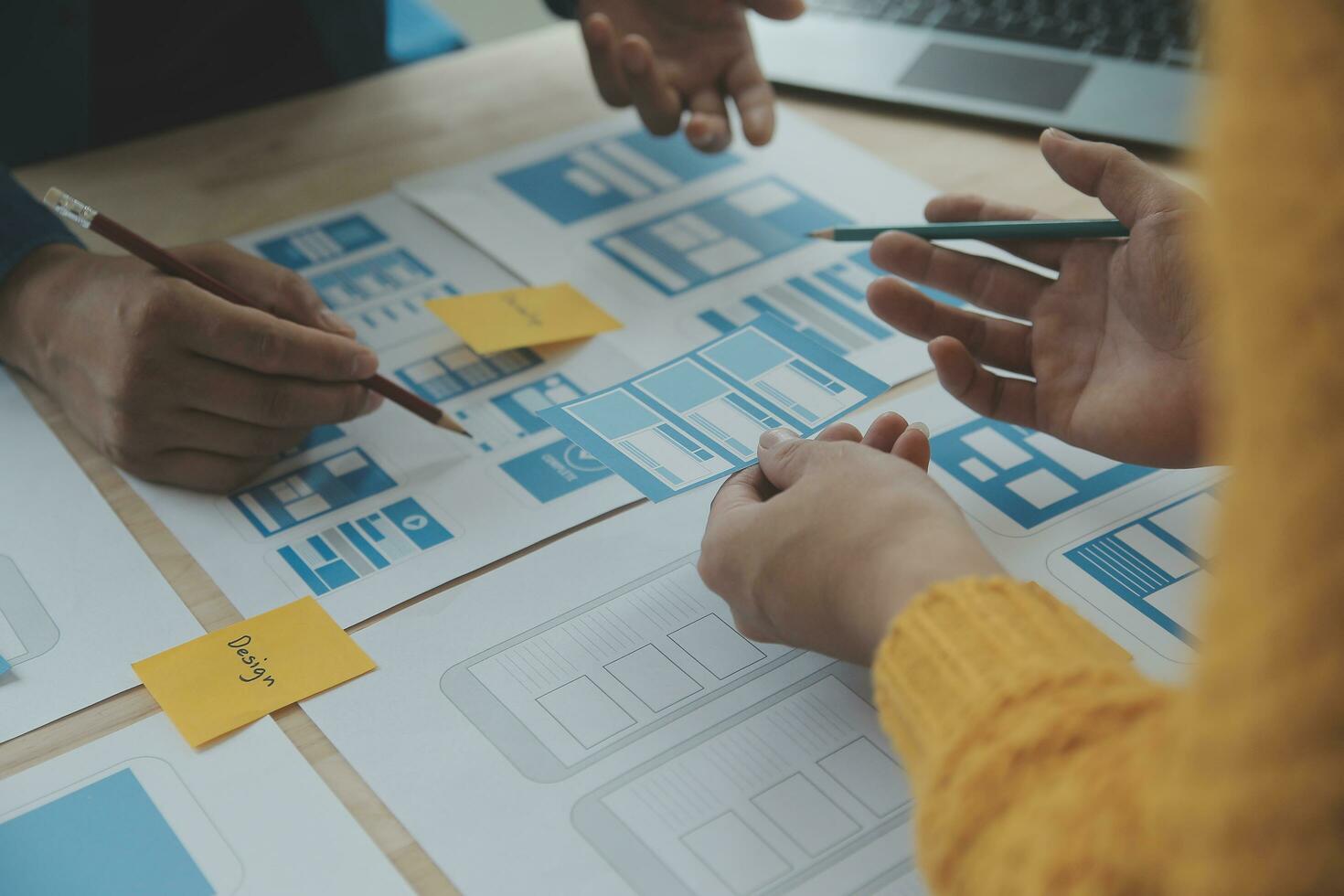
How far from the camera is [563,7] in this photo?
1.39m

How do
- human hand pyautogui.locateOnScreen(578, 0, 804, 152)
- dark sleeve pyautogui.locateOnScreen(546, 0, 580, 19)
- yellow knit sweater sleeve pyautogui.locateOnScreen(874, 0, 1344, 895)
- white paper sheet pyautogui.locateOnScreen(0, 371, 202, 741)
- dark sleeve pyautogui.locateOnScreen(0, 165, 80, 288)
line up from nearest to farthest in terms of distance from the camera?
yellow knit sweater sleeve pyautogui.locateOnScreen(874, 0, 1344, 895) < white paper sheet pyautogui.locateOnScreen(0, 371, 202, 741) < dark sleeve pyautogui.locateOnScreen(0, 165, 80, 288) < human hand pyautogui.locateOnScreen(578, 0, 804, 152) < dark sleeve pyautogui.locateOnScreen(546, 0, 580, 19)

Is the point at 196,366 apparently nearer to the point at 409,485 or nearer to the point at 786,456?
the point at 409,485

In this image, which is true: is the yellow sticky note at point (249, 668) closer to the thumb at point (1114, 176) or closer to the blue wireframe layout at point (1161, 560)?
the blue wireframe layout at point (1161, 560)

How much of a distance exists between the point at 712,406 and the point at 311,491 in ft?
0.91

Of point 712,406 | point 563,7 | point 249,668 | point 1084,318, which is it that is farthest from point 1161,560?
point 563,7

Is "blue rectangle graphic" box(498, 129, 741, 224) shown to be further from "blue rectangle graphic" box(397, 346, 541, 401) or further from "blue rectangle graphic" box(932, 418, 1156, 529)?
"blue rectangle graphic" box(932, 418, 1156, 529)

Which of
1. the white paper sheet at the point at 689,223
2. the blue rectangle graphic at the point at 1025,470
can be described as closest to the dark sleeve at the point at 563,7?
the white paper sheet at the point at 689,223

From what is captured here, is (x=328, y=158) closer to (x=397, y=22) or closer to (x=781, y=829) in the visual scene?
(x=397, y=22)

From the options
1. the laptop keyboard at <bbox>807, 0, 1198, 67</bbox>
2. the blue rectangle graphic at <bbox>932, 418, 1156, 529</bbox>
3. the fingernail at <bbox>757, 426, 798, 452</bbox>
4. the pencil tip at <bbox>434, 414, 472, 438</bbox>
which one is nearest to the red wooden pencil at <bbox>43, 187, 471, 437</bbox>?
the pencil tip at <bbox>434, 414, 472, 438</bbox>

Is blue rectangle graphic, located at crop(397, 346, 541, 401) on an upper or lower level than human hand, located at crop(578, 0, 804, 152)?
lower

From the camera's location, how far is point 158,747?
0.64 m

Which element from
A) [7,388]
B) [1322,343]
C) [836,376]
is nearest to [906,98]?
[836,376]

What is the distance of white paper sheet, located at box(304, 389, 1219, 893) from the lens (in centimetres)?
58

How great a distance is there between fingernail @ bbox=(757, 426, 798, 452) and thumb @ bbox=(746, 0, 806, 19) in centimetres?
61
